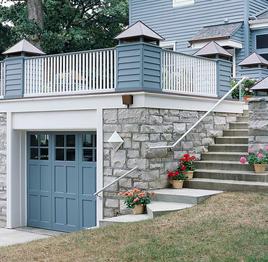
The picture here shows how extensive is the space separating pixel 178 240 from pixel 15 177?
18.8 feet

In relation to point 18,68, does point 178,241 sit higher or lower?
lower

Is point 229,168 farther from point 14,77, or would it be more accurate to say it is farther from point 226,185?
point 14,77

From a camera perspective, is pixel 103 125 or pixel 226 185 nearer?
pixel 226 185

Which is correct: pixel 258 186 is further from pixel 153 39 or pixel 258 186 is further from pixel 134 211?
pixel 153 39

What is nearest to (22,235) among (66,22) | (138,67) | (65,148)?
(65,148)

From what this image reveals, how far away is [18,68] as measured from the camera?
1109 centimetres

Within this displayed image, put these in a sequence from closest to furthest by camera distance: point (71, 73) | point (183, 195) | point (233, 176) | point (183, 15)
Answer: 1. point (183, 195)
2. point (233, 176)
3. point (71, 73)
4. point (183, 15)

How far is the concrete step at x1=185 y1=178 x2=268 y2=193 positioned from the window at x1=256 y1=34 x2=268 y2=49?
8882 millimetres

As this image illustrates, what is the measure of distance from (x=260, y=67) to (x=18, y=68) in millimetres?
6071

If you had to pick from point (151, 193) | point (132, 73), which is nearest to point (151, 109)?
point (132, 73)

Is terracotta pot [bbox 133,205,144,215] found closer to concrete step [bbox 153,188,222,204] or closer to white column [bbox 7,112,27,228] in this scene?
concrete step [bbox 153,188,222,204]

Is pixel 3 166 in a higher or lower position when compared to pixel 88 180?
higher

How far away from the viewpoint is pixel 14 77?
11203 mm

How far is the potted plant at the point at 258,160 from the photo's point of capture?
9.41 meters
